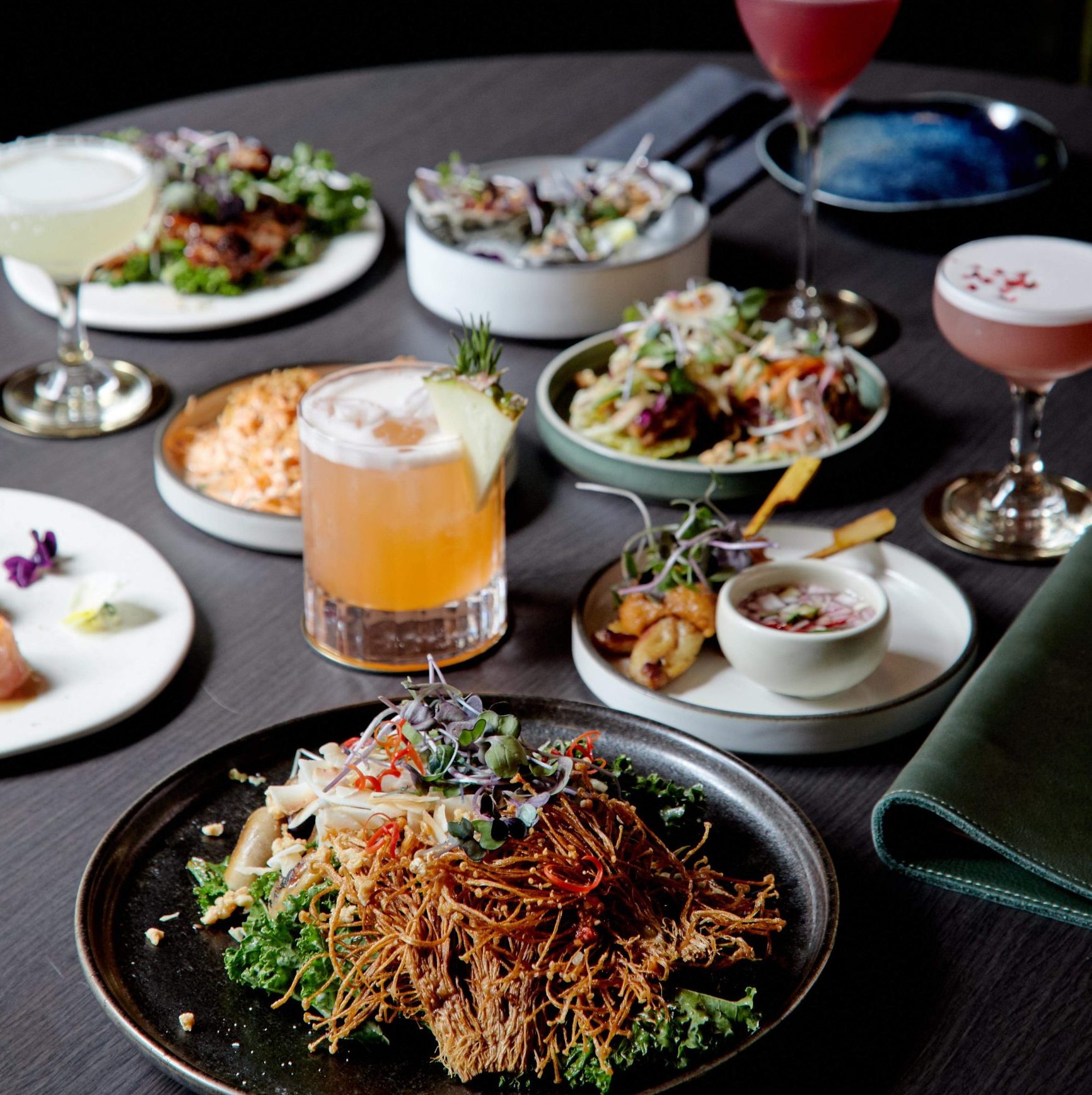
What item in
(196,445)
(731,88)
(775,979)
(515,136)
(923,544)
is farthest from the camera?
(515,136)

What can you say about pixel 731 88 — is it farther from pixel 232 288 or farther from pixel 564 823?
pixel 564 823

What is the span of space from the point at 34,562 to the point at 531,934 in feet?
2.89

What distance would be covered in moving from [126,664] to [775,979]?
30.6 inches

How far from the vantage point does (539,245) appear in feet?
7.42

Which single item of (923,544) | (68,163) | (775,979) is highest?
(68,163)

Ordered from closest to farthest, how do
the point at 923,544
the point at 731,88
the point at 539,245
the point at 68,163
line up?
the point at 923,544
the point at 68,163
the point at 539,245
the point at 731,88

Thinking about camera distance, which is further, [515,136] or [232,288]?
[515,136]

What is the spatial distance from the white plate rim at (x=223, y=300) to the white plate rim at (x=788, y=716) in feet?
3.12

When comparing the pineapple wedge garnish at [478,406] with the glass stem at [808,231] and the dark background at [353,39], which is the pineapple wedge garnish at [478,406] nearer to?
the glass stem at [808,231]

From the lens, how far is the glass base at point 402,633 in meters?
1.52

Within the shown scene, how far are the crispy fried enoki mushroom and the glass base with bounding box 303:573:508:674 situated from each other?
1.32ft

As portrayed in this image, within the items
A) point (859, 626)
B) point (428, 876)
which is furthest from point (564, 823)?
point (859, 626)

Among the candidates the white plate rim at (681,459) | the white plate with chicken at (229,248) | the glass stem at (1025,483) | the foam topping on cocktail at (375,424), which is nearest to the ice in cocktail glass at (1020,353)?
the glass stem at (1025,483)

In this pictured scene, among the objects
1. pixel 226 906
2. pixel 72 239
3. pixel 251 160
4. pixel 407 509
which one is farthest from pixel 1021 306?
pixel 251 160
